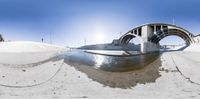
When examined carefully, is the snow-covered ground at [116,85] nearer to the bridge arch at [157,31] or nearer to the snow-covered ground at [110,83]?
the snow-covered ground at [110,83]

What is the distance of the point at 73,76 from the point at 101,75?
190 cm

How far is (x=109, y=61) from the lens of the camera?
995 inches

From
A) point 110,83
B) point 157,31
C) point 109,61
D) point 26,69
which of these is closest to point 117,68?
point 109,61

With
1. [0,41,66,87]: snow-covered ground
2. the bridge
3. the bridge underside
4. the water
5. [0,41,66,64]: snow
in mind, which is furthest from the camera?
the bridge underside

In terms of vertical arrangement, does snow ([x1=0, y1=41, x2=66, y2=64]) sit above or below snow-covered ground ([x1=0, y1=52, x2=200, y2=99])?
above

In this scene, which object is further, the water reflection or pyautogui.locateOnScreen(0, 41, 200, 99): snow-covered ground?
the water reflection

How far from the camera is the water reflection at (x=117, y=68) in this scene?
20.7m

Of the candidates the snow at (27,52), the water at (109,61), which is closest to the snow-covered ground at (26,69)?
the snow at (27,52)

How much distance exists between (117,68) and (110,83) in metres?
3.35

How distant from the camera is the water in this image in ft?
77.8

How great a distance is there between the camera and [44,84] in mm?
20031

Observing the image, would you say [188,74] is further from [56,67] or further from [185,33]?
[185,33]

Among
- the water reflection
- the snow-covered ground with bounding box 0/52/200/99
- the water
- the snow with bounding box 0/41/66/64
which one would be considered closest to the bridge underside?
the snow with bounding box 0/41/66/64

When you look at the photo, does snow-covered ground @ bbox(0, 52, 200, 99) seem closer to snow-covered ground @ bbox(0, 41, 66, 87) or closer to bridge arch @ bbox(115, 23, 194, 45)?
snow-covered ground @ bbox(0, 41, 66, 87)
